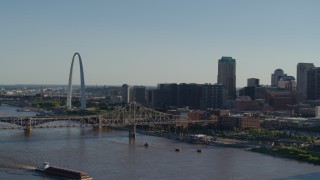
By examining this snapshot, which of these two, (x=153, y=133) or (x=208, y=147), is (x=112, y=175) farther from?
(x=153, y=133)

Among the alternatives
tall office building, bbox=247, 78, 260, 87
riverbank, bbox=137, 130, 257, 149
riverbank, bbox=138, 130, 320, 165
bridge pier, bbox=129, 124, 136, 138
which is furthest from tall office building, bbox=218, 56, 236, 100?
riverbank, bbox=138, 130, 320, 165

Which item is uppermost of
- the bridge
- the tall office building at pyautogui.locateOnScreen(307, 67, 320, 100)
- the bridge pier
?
the tall office building at pyautogui.locateOnScreen(307, 67, 320, 100)

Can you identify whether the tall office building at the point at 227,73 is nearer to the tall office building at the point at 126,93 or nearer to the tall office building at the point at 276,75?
the tall office building at the point at 126,93

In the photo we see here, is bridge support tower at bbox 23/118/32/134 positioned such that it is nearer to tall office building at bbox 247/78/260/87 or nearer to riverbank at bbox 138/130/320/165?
riverbank at bbox 138/130/320/165

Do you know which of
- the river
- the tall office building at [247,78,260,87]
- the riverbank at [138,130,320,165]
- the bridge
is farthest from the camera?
the tall office building at [247,78,260,87]

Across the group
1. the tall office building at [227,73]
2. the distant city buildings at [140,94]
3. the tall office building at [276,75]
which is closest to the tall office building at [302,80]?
the tall office building at [227,73]

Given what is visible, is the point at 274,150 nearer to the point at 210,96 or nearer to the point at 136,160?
the point at 136,160

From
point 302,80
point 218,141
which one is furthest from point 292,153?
point 302,80
